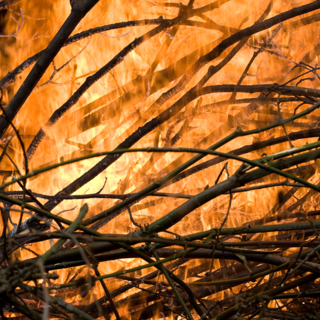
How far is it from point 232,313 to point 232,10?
812mm

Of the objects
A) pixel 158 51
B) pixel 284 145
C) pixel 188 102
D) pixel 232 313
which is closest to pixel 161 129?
pixel 188 102

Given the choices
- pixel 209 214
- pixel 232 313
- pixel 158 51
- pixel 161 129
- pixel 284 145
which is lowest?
pixel 232 313

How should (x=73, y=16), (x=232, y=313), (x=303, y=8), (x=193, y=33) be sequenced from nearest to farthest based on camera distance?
1. (x=232, y=313)
2. (x=73, y=16)
3. (x=303, y=8)
4. (x=193, y=33)

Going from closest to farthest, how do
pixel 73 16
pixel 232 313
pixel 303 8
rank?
pixel 232 313
pixel 73 16
pixel 303 8

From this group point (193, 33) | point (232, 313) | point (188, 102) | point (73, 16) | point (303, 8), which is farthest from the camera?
point (193, 33)

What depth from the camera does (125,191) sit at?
0.93 meters

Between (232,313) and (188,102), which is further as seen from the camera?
(188,102)

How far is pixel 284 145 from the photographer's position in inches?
36.0

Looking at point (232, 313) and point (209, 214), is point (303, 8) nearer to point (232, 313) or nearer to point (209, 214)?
point (209, 214)

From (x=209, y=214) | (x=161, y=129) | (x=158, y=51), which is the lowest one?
(x=209, y=214)

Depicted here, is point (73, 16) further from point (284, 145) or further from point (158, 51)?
point (284, 145)

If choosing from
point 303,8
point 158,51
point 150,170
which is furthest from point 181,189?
point 303,8

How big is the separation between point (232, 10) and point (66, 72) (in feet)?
1.59

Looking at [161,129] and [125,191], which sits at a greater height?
[161,129]
